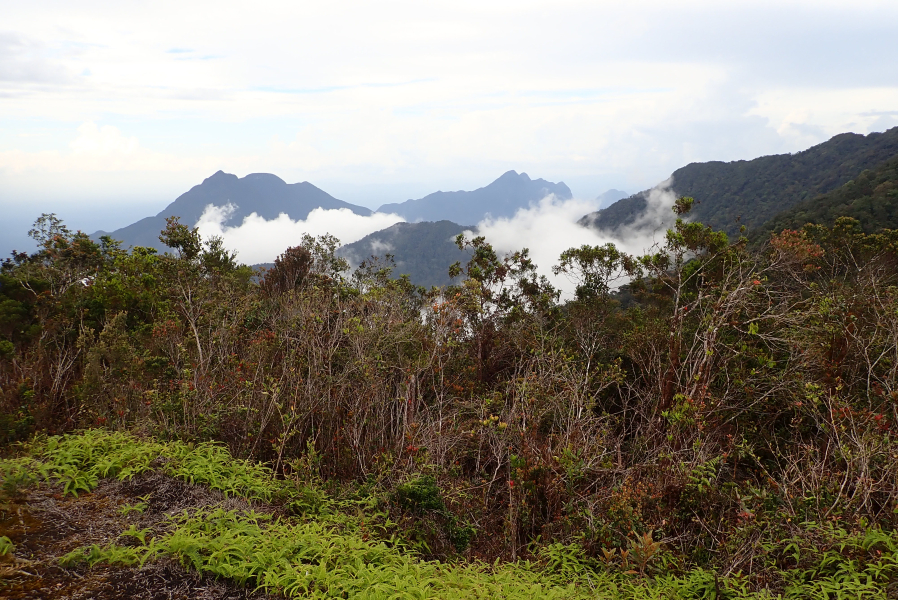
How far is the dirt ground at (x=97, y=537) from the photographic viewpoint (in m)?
3.40

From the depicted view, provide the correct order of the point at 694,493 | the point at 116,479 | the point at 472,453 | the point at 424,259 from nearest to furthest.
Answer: the point at 116,479
the point at 694,493
the point at 472,453
the point at 424,259

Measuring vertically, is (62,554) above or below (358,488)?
above

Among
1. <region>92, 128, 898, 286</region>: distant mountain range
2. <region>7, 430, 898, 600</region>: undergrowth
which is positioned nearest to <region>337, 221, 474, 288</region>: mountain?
<region>92, 128, 898, 286</region>: distant mountain range

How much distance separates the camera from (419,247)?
399 ft

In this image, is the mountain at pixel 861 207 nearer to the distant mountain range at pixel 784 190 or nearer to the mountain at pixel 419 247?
the distant mountain range at pixel 784 190

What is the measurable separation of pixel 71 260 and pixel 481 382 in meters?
8.96

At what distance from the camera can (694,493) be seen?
563cm

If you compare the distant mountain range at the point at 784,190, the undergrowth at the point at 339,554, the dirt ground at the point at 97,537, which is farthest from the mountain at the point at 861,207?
the dirt ground at the point at 97,537

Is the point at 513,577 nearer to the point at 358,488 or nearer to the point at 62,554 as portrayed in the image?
the point at 358,488

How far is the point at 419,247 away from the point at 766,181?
69.6 m

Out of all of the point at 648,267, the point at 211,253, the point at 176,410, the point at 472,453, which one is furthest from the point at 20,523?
the point at 211,253

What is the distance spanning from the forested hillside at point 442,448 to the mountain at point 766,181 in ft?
174

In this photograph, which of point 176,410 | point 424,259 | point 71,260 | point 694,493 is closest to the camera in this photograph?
point 694,493

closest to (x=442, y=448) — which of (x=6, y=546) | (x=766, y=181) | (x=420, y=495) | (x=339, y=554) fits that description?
(x=420, y=495)
